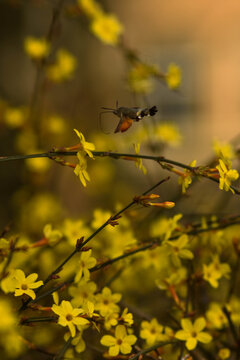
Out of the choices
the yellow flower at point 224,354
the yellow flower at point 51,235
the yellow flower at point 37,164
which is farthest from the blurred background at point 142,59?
the yellow flower at point 224,354

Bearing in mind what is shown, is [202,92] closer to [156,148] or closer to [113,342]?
[156,148]

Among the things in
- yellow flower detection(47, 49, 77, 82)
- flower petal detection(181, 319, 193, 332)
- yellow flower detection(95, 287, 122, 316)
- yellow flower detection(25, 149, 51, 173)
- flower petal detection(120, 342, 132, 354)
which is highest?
yellow flower detection(47, 49, 77, 82)

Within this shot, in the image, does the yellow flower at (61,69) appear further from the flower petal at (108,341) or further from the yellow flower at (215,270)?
the flower petal at (108,341)

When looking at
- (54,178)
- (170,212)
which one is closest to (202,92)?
(54,178)

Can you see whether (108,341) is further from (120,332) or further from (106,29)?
(106,29)

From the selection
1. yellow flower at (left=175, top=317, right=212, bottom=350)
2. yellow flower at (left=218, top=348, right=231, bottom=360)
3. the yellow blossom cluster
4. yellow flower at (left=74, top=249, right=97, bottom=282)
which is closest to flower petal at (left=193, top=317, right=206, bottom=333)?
yellow flower at (left=175, top=317, right=212, bottom=350)

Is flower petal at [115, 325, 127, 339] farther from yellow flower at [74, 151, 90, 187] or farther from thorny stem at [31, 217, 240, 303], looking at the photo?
yellow flower at [74, 151, 90, 187]
